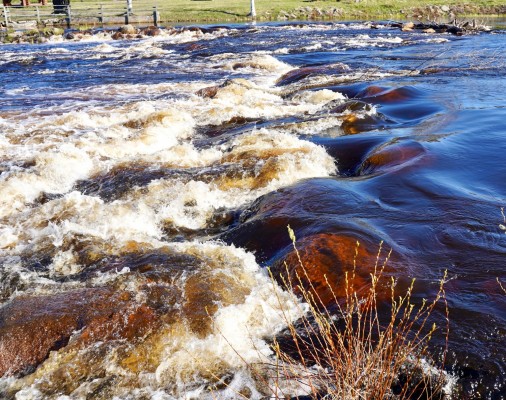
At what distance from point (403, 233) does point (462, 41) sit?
82.8ft

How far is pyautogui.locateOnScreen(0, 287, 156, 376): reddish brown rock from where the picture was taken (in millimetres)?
3967

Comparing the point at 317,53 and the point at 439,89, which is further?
the point at 317,53

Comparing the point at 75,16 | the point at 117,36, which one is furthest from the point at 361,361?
the point at 75,16

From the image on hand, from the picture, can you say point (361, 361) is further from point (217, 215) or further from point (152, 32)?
point (152, 32)

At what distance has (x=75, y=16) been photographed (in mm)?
48562

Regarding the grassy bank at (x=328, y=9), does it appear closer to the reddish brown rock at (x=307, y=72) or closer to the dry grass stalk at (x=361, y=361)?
the reddish brown rock at (x=307, y=72)

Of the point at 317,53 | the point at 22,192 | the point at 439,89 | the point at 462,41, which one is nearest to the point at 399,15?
the point at 462,41

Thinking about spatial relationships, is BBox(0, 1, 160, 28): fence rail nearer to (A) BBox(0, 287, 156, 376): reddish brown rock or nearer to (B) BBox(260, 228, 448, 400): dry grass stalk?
(A) BBox(0, 287, 156, 376): reddish brown rock

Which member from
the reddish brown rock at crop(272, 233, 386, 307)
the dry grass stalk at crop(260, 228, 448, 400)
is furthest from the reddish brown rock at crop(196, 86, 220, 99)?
the dry grass stalk at crop(260, 228, 448, 400)

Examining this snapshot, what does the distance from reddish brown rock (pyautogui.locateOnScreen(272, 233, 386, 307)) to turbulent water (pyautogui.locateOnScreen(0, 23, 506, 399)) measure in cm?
16

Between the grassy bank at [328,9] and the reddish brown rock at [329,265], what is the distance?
47407 mm

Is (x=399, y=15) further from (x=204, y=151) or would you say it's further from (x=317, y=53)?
(x=204, y=151)

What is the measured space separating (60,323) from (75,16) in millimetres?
51209

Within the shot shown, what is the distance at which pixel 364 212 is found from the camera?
20.6ft
